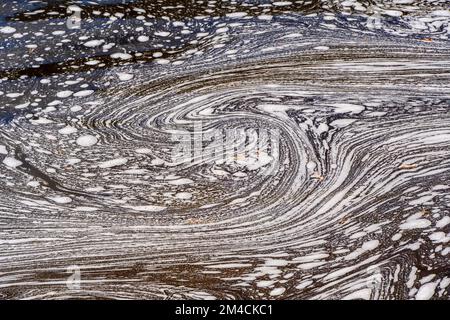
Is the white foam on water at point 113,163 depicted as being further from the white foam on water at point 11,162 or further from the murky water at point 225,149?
the white foam on water at point 11,162

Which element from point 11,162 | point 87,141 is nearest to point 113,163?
point 87,141

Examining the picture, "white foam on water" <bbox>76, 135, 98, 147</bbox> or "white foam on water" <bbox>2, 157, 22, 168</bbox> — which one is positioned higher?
"white foam on water" <bbox>76, 135, 98, 147</bbox>

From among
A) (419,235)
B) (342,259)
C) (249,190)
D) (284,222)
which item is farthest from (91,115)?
(419,235)

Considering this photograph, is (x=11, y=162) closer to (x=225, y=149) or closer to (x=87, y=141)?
(x=87, y=141)

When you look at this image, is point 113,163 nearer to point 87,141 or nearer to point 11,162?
point 87,141

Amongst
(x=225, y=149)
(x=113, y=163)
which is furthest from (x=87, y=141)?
(x=225, y=149)

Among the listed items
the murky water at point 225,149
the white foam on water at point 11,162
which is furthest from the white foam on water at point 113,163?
the white foam on water at point 11,162

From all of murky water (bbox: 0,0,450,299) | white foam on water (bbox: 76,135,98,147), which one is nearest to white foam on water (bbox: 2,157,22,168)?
murky water (bbox: 0,0,450,299)

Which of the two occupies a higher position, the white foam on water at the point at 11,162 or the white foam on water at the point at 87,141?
the white foam on water at the point at 87,141

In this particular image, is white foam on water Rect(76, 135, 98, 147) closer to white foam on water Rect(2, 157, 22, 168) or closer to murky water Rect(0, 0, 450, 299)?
murky water Rect(0, 0, 450, 299)
